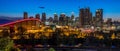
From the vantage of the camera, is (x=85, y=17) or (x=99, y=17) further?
(x=85, y=17)

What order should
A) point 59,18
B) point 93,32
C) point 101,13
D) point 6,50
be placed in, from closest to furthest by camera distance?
point 6,50
point 93,32
point 101,13
point 59,18

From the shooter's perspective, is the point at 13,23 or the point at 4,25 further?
the point at 13,23

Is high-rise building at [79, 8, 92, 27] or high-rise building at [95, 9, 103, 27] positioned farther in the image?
high-rise building at [79, 8, 92, 27]

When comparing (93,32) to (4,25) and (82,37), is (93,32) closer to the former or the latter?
(82,37)

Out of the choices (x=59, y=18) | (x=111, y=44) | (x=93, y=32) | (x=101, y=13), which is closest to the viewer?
(x=111, y=44)

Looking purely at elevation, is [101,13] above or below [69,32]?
above

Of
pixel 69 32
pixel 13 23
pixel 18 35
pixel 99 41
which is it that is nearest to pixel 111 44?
pixel 99 41

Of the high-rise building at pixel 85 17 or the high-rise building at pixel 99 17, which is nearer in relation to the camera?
the high-rise building at pixel 99 17
